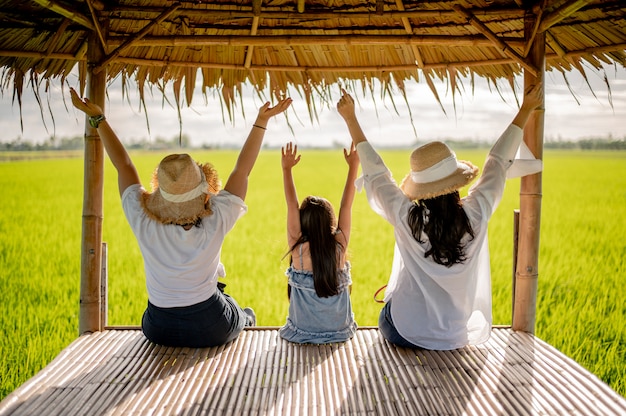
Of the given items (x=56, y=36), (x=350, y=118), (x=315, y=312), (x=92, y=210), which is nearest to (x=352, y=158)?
(x=350, y=118)

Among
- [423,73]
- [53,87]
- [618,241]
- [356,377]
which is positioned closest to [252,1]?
[423,73]

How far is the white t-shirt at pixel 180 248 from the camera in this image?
2.50 meters

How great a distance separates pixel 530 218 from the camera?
118 inches

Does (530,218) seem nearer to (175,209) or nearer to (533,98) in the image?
(533,98)

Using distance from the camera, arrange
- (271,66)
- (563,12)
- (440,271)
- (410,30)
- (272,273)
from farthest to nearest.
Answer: (272,273) → (271,66) → (410,30) → (563,12) → (440,271)

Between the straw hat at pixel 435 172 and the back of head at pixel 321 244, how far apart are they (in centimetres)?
44

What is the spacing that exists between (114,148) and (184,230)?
1.97ft

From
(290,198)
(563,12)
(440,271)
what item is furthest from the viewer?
(290,198)

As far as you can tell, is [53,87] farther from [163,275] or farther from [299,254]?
[299,254]

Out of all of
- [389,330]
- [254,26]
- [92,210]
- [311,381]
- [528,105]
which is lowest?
[311,381]

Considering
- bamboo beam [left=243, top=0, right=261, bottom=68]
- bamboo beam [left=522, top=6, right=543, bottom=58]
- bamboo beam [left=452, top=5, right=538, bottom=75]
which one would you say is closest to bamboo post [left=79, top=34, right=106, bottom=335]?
bamboo beam [left=243, top=0, right=261, bottom=68]

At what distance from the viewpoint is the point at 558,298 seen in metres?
5.37

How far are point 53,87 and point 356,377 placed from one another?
2.60 meters

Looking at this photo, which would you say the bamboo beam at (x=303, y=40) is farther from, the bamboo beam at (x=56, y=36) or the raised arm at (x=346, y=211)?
the raised arm at (x=346, y=211)
